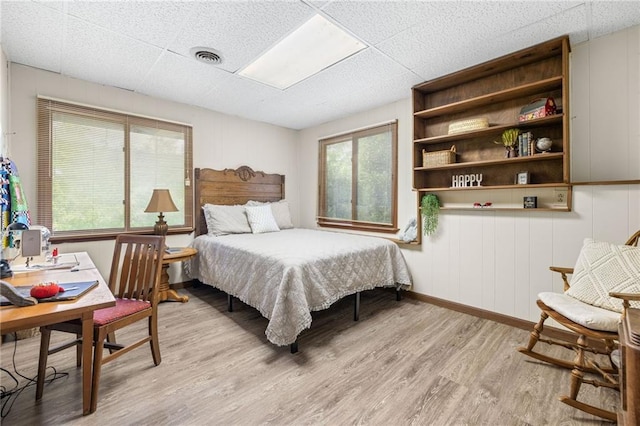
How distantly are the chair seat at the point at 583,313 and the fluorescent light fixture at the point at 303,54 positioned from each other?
2371 millimetres

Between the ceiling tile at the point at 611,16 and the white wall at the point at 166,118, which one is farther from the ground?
the ceiling tile at the point at 611,16

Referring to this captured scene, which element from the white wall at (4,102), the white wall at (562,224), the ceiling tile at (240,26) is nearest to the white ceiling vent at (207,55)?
the ceiling tile at (240,26)

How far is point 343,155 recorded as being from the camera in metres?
4.29

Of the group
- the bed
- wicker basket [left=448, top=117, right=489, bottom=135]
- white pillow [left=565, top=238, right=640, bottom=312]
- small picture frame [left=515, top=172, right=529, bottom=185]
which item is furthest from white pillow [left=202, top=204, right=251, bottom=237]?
white pillow [left=565, top=238, right=640, bottom=312]

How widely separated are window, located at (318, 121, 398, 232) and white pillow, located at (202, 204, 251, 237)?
1.30 m

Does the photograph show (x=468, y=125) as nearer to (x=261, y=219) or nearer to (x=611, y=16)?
(x=611, y=16)

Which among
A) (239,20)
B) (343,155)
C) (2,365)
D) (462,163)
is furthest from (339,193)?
(2,365)

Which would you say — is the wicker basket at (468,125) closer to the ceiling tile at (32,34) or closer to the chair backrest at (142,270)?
the chair backrest at (142,270)

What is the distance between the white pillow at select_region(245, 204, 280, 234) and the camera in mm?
3905

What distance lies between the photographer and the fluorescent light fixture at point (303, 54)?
223 cm

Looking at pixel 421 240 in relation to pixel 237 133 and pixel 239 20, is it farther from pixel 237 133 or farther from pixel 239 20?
pixel 237 133

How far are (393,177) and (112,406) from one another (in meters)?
3.31

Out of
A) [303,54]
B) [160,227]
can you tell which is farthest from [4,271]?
[303,54]

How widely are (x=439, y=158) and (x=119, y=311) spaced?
10.1 feet
